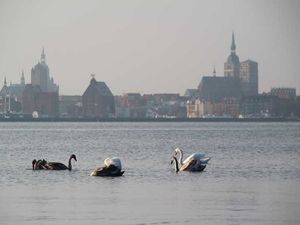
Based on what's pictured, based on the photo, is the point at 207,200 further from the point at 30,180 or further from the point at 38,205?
the point at 30,180

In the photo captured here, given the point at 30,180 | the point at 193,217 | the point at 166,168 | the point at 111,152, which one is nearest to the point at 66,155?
the point at 111,152

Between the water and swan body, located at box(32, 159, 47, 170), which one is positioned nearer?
the water

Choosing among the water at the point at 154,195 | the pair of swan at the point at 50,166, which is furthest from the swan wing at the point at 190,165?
the pair of swan at the point at 50,166

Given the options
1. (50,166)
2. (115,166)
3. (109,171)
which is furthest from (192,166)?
(50,166)

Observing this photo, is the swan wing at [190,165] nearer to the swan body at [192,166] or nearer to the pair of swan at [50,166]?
the swan body at [192,166]

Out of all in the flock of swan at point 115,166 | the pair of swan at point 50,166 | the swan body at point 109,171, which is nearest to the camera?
the swan body at point 109,171

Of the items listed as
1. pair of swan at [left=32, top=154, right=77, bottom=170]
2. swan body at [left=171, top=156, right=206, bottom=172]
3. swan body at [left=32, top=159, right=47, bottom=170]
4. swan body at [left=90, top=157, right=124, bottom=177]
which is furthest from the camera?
swan body at [left=32, top=159, right=47, bottom=170]

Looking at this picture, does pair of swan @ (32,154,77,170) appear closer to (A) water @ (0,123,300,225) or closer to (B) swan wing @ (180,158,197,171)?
(A) water @ (0,123,300,225)

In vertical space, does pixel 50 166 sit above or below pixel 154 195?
above

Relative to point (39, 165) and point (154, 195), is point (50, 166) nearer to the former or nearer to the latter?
point (39, 165)

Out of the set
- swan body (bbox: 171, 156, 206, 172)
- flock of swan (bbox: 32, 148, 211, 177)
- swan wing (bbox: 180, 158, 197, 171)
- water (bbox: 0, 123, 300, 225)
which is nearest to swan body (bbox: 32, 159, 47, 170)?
flock of swan (bbox: 32, 148, 211, 177)

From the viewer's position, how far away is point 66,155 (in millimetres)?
72812

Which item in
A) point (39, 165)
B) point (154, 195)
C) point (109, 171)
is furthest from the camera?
point (39, 165)

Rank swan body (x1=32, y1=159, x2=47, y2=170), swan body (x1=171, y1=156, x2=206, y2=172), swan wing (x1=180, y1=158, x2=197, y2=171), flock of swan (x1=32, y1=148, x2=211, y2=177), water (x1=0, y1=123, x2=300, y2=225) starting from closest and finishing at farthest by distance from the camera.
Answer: water (x1=0, y1=123, x2=300, y2=225) → flock of swan (x1=32, y1=148, x2=211, y2=177) → swan body (x1=171, y1=156, x2=206, y2=172) → swan wing (x1=180, y1=158, x2=197, y2=171) → swan body (x1=32, y1=159, x2=47, y2=170)
